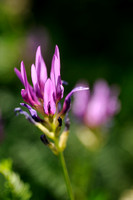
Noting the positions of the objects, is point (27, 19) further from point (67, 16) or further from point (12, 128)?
point (12, 128)

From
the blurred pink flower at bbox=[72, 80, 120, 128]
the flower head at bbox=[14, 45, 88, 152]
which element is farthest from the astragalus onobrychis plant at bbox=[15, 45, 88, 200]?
the blurred pink flower at bbox=[72, 80, 120, 128]

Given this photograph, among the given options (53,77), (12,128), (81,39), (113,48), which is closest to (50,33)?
(81,39)

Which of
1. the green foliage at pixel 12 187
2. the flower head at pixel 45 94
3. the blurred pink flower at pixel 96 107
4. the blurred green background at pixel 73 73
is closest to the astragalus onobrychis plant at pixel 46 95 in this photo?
the flower head at pixel 45 94

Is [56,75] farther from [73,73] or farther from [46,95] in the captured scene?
[73,73]

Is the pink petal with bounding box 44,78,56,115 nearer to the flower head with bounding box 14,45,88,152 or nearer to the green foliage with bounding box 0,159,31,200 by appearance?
the flower head with bounding box 14,45,88,152

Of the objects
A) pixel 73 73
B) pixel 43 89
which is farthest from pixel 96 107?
pixel 73 73

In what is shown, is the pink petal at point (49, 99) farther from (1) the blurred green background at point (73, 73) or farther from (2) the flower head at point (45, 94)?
(1) the blurred green background at point (73, 73)
